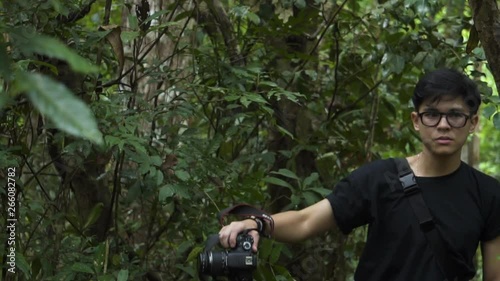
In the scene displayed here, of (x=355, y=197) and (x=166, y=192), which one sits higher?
(x=166, y=192)

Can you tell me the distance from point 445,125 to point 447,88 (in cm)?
14

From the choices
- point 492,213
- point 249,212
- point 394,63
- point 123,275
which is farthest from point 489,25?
point 123,275

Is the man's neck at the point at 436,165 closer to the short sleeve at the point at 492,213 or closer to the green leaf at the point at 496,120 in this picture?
the short sleeve at the point at 492,213

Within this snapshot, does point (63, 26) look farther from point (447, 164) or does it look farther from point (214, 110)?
point (447, 164)

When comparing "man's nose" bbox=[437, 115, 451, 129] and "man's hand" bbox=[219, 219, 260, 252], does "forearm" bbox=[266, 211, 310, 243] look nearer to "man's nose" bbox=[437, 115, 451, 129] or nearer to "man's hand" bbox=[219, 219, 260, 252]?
"man's hand" bbox=[219, 219, 260, 252]

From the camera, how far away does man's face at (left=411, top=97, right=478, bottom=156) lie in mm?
2832

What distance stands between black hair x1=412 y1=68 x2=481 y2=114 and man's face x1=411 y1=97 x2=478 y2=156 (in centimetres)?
2

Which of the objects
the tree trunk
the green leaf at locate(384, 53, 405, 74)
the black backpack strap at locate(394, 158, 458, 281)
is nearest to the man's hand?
the black backpack strap at locate(394, 158, 458, 281)

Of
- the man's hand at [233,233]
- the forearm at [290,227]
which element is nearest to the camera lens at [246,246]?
the man's hand at [233,233]

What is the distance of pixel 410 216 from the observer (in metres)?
2.88

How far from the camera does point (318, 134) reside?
185 inches

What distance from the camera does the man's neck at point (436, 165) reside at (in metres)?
2.89

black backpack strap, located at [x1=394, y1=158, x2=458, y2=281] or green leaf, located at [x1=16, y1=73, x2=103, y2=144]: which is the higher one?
green leaf, located at [x1=16, y1=73, x2=103, y2=144]

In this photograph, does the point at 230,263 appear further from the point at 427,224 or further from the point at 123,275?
the point at 123,275
